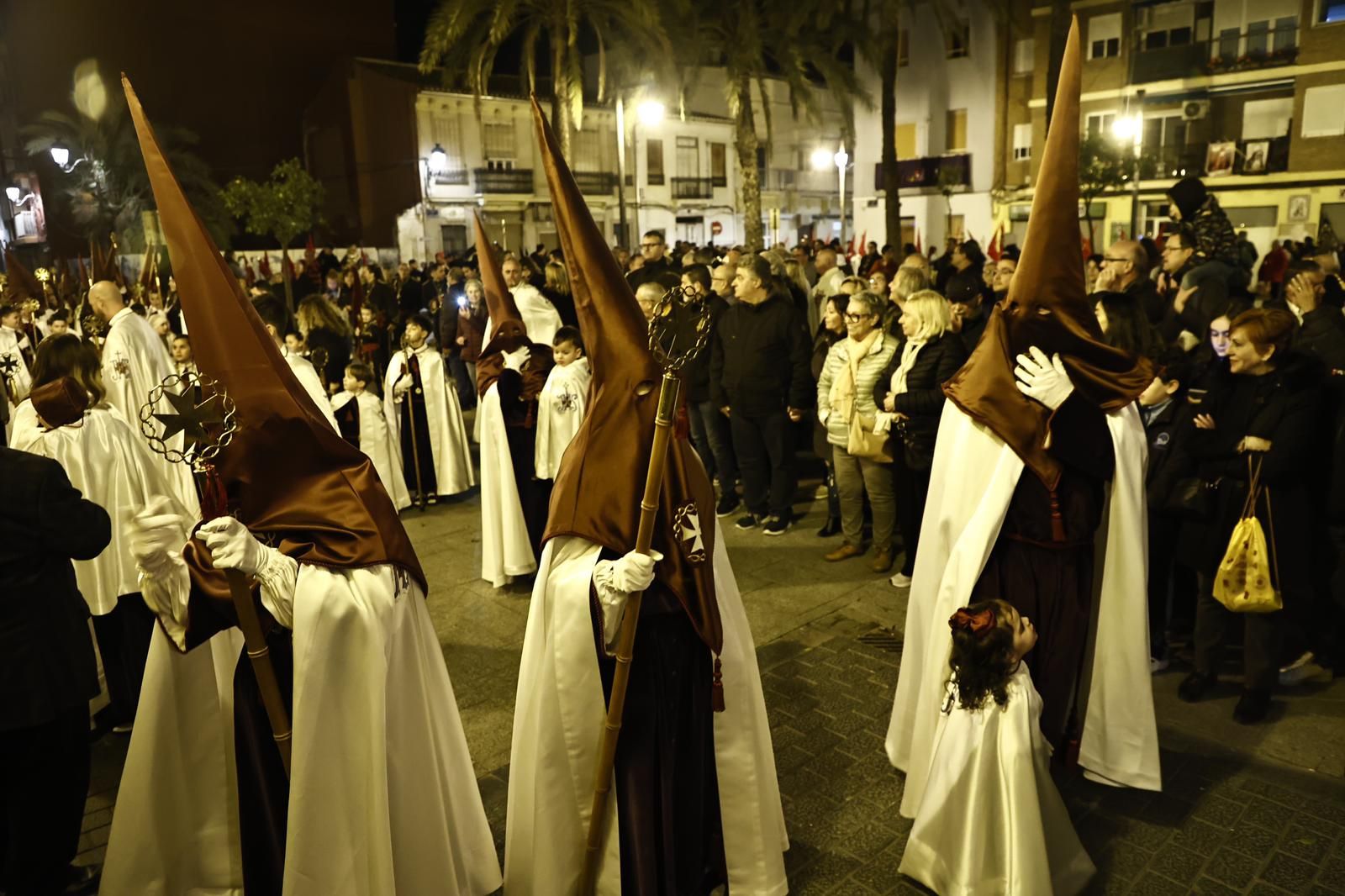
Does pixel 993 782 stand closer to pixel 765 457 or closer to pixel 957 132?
pixel 765 457

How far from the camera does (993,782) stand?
11.7ft

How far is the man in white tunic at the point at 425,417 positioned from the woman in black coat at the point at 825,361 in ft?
12.3

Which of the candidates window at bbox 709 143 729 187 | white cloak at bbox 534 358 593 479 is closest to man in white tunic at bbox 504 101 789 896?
white cloak at bbox 534 358 593 479

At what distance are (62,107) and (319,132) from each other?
337 inches

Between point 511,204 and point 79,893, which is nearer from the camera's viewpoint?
point 79,893

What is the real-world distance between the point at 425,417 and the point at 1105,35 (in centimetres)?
3131

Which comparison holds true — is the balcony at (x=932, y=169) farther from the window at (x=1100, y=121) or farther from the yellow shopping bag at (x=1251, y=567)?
the yellow shopping bag at (x=1251, y=567)

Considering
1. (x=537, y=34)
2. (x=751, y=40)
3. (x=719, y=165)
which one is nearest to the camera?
(x=537, y=34)

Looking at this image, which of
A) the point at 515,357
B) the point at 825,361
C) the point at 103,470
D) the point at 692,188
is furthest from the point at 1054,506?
the point at 692,188

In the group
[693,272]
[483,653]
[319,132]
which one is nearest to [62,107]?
[319,132]

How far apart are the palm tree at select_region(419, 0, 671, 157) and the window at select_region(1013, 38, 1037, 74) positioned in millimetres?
18523

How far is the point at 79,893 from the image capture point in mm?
4059

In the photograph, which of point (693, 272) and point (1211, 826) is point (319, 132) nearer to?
point (693, 272)

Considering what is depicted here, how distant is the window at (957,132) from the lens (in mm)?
36438
